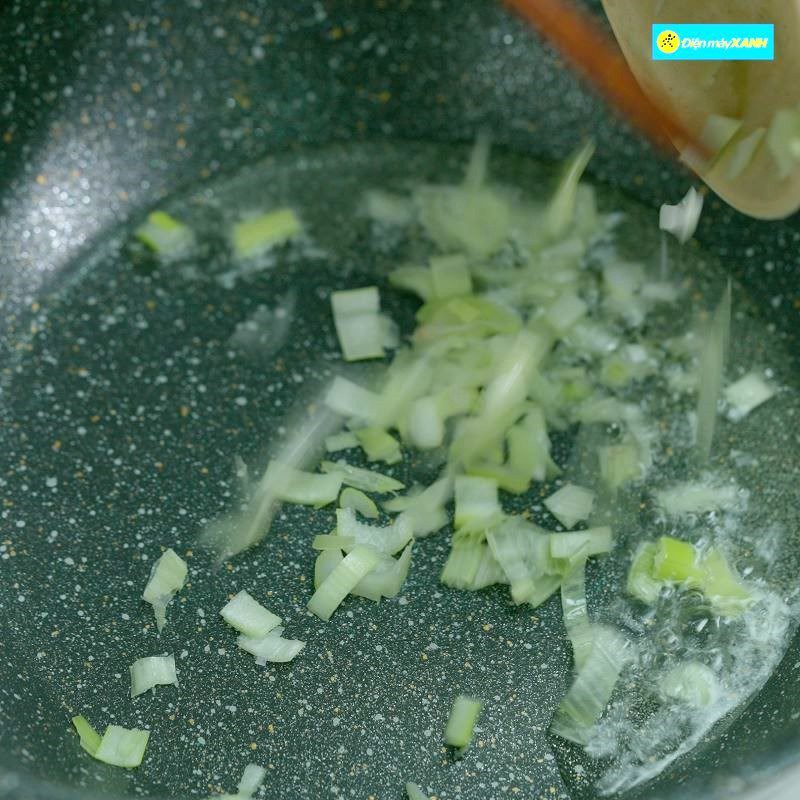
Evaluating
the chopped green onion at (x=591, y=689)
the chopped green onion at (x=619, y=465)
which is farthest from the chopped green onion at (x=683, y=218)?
the chopped green onion at (x=591, y=689)

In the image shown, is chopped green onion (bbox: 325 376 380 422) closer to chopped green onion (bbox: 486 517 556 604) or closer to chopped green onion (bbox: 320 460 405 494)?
chopped green onion (bbox: 320 460 405 494)

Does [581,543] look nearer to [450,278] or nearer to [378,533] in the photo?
[378,533]

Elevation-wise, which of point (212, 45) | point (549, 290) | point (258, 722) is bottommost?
point (258, 722)

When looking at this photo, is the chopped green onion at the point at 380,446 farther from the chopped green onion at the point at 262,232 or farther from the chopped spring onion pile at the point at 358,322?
the chopped green onion at the point at 262,232

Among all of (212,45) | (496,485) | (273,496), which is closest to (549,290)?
(496,485)

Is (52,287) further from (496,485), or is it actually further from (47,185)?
(496,485)

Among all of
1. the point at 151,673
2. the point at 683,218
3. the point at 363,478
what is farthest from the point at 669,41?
the point at 151,673
